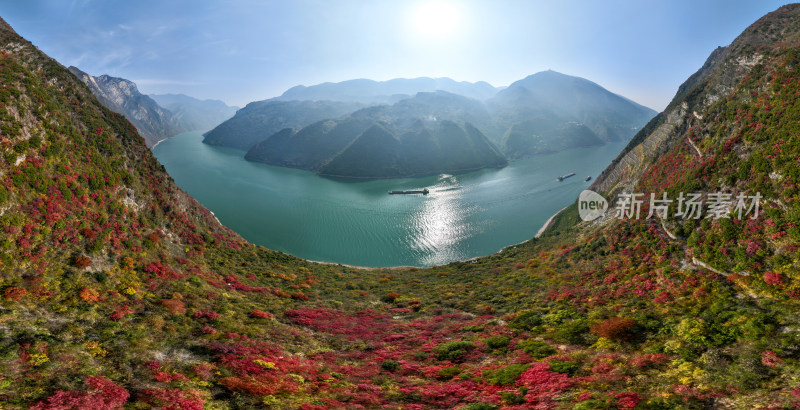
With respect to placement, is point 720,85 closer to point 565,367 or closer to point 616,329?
point 616,329

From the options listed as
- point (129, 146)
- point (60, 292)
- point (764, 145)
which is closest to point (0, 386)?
point (60, 292)

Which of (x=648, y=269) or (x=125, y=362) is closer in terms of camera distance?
(x=125, y=362)

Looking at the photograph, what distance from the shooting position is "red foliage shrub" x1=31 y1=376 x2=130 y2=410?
1453 cm

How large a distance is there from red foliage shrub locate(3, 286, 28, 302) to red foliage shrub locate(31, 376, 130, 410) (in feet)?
43.2

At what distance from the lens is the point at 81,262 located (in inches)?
1204

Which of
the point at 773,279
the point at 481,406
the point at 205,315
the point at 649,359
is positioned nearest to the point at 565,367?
the point at 649,359

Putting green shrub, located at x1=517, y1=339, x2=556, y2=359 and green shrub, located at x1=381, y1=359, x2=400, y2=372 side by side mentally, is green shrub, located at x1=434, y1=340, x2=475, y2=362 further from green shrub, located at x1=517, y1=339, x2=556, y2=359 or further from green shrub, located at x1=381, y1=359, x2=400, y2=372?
green shrub, located at x1=517, y1=339, x2=556, y2=359

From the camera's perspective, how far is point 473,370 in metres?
23.1

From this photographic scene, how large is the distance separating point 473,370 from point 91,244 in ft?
132

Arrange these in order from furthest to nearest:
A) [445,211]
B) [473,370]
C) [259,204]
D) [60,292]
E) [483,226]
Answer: [259,204] < [445,211] < [483,226] < [60,292] < [473,370]

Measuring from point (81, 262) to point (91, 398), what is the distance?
22066 mm

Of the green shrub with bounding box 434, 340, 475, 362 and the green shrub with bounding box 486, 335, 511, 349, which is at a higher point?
the green shrub with bounding box 486, 335, 511, 349

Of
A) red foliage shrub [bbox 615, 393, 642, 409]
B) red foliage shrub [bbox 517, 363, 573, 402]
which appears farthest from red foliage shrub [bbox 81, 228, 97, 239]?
red foliage shrub [bbox 615, 393, 642, 409]

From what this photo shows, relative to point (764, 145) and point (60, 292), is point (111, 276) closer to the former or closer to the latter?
point (60, 292)
